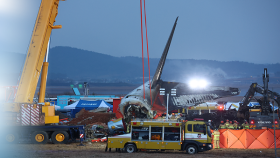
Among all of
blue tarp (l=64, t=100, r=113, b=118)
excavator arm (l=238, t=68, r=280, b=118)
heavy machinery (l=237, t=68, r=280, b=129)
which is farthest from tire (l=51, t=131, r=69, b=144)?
blue tarp (l=64, t=100, r=113, b=118)

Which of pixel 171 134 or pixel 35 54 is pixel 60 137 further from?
pixel 171 134

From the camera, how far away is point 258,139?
20.3 m

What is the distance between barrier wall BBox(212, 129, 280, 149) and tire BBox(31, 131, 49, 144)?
486 inches

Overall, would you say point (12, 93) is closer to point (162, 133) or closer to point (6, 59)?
point (6, 59)

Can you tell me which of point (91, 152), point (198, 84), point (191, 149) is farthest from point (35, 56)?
point (198, 84)

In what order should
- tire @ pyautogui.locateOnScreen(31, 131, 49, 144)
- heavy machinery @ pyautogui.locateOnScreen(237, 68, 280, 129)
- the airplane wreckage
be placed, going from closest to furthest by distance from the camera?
tire @ pyautogui.locateOnScreen(31, 131, 49, 144), the airplane wreckage, heavy machinery @ pyautogui.locateOnScreen(237, 68, 280, 129)

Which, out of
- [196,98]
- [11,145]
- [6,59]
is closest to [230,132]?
[196,98]

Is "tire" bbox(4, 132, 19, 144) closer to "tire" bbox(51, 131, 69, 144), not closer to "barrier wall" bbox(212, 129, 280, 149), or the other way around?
"tire" bbox(51, 131, 69, 144)

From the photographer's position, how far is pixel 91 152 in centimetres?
1745

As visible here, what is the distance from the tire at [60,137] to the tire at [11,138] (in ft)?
7.99

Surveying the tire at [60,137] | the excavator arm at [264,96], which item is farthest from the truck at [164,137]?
the excavator arm at [264,96]

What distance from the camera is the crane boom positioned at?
777 inches

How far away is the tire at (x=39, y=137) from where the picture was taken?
2052 cm

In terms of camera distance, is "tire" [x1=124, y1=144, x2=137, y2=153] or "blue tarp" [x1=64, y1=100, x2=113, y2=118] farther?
"blue tarp" [x1=64, y1=100, x2=113, y2=118]
